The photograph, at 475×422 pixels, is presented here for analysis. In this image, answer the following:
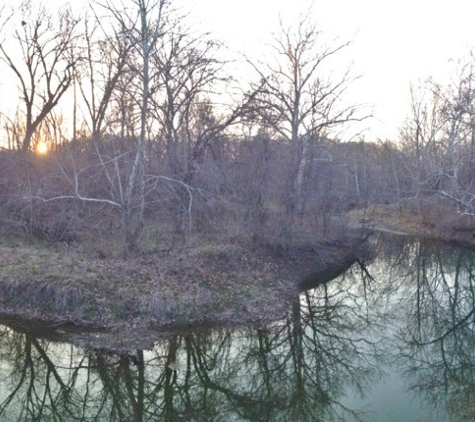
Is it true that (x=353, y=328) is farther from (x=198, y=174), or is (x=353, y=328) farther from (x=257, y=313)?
(x=198, y=174)

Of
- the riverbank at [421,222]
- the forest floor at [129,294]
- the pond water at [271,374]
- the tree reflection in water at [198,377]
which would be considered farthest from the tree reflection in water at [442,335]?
the riverbank at [421,222]

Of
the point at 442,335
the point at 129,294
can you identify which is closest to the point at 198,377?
the point at 129,294

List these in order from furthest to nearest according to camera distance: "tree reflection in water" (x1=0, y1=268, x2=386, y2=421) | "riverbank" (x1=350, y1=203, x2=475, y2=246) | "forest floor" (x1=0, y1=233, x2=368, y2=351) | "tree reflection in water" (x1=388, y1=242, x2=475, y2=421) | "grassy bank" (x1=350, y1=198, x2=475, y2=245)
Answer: "grassy bank" (x1=350, y1=198, x2=475, y2=245) < "riverbank" (x1=350, y1=203, x2=475, y2=246) < "forest floor" (x1=0, y1=233, x2=368, y2=351) < "tree reflection in water" (x1=388, y1=242, x2=475, y2=421) < "tree reflection in water" (x1=0, y1=268, x2=386, y2=421)

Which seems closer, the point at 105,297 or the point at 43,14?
the point at 105,297

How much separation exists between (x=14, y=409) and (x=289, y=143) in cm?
1381

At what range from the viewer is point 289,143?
18594 millimetres

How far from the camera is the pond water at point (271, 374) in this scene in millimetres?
8008

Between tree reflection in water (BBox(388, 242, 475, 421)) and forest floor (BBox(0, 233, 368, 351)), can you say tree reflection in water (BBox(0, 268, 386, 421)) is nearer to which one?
forest floor (BBox(0, 233, 368, 351))

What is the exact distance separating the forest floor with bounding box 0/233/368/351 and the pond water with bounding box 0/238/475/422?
474 mm

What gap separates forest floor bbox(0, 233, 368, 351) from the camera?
34.8ft

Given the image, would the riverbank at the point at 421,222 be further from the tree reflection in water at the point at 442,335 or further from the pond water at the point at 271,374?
the pond water at the point at 271,374

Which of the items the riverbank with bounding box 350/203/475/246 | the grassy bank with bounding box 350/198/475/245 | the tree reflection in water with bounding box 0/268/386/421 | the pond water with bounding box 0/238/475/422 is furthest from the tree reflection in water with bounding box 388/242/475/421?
the grassy bank with bounding box 350/198/475/245

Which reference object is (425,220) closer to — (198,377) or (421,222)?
(421,222)

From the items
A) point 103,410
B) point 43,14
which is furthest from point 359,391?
point 43,14
